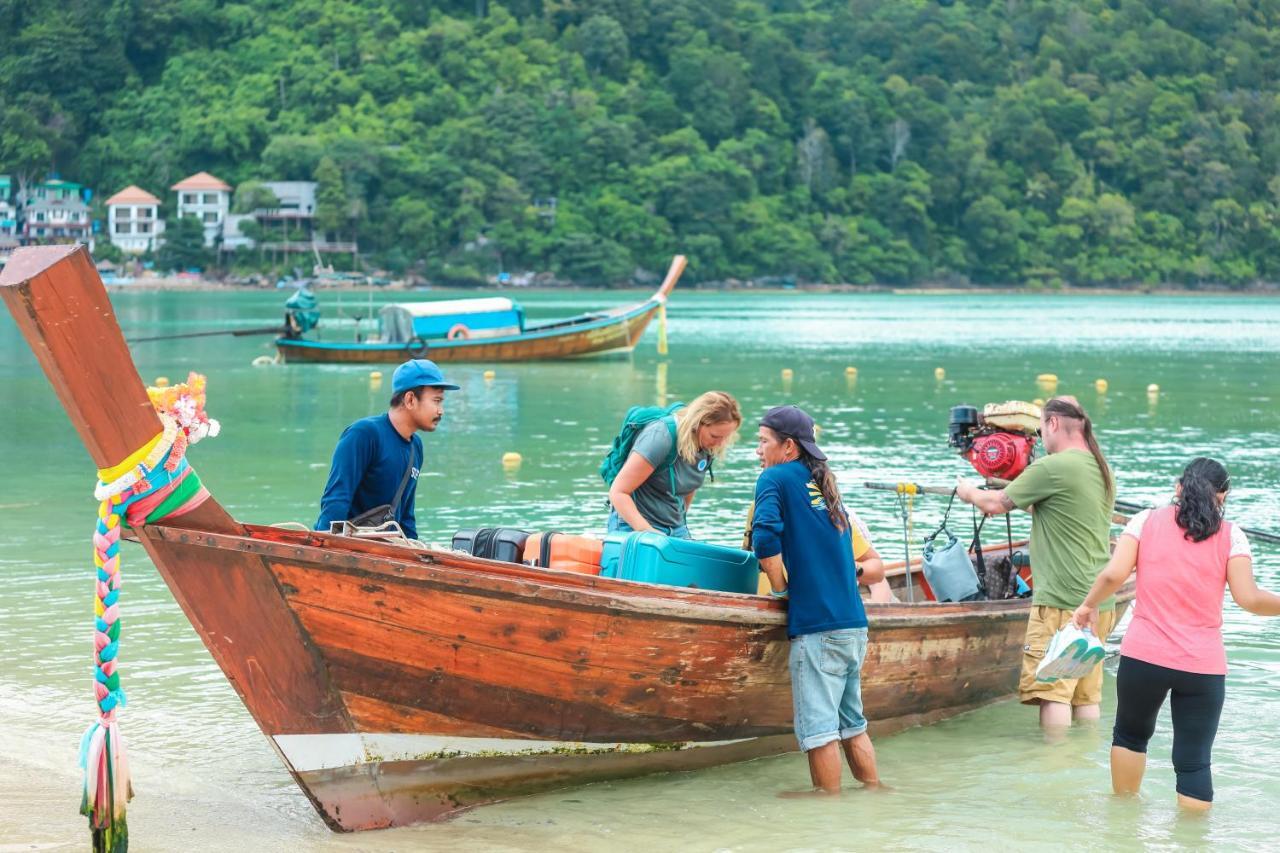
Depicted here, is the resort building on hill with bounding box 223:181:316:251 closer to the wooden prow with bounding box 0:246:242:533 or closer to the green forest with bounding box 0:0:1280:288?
the green forest with bounding box 0:0:1280:288

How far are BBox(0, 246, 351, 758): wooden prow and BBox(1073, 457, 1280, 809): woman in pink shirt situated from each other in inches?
122

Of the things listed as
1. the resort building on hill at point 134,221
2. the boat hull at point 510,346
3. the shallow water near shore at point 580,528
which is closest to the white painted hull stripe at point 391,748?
the shallow water near shore at point 580,528

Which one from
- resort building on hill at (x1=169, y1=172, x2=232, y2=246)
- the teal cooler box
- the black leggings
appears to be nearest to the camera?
the black leggings

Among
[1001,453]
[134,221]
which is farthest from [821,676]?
[134,221]

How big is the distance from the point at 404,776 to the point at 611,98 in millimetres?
136999

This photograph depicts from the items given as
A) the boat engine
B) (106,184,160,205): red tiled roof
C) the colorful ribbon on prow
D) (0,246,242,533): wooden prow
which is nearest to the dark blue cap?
the boat engine

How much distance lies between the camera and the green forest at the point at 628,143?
12838 centimetres

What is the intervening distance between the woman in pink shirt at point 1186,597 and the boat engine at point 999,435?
2.10 metres

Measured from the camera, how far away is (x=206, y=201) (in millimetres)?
133125

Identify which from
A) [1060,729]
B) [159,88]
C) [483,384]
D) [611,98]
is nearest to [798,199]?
[611,98]

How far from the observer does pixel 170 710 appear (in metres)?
8.31

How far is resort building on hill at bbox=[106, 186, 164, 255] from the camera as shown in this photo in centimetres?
13362

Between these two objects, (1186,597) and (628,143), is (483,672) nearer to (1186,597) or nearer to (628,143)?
(1186,597)

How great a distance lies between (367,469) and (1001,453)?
11.4 ft
